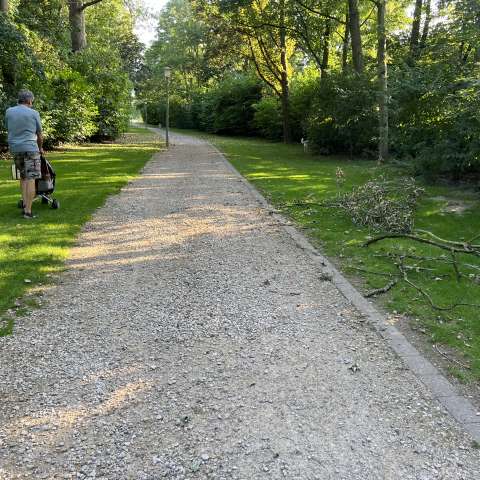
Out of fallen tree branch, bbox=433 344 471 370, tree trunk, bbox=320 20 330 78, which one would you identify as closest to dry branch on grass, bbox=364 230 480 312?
fallen tree branch, bbox=433 344 471 370

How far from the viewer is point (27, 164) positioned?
7.40m

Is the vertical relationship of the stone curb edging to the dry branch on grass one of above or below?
below

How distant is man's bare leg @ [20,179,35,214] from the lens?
7.42 meters

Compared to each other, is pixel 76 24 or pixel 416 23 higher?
pixel 76 24

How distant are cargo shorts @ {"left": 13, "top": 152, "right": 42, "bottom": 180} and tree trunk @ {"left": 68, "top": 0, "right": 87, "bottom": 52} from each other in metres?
17.5

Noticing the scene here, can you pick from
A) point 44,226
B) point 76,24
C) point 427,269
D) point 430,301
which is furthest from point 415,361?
point 76,24

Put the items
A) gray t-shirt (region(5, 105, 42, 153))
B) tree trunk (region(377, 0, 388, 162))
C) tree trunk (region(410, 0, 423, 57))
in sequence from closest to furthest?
1. gray t-shirt (region(5, 105, 42, 153))
2. tree trunk (region(377, 0, 388, 162))
3. tree trunk (region(410, 0, 423, 57))

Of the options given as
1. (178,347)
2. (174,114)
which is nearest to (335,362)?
(178,347)

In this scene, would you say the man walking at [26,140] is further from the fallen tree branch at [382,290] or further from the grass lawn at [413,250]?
the fallen tree branch at [382,290]

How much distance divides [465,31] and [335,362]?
1020 centimetres

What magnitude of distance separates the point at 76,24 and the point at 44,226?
743 inches

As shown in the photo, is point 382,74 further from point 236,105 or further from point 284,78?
point 236,105

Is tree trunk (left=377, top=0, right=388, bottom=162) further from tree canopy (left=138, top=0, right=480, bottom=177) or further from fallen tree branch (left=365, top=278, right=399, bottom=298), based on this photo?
fallen tree branch (left=365, top=278, right=399, bottom=298)

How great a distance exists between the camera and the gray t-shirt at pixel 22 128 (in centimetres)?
717
